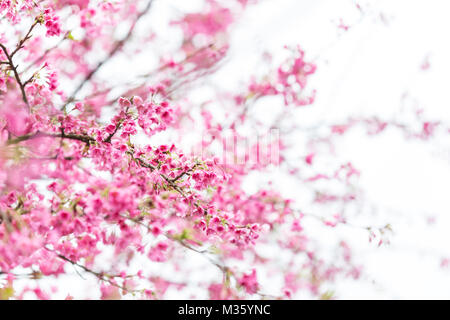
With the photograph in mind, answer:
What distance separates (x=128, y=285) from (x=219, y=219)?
76 centimetres

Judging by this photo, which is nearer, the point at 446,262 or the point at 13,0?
the point at 13,0

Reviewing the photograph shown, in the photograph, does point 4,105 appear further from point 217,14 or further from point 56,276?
point 217,14

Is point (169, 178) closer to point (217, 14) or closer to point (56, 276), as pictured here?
point (56, 276)

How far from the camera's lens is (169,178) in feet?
7.66

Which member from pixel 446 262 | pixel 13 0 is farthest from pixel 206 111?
pixel 446 262

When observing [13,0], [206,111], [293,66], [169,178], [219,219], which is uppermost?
[293,66]

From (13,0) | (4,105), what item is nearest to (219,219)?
(4,105)

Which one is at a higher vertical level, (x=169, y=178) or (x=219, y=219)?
(x=169, y=178)

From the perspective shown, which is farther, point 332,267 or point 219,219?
point 332,267

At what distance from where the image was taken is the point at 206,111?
543cm
